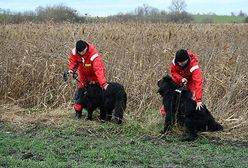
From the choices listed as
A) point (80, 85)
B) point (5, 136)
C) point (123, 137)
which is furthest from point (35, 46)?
point (123, 137)

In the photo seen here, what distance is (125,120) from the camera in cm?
782

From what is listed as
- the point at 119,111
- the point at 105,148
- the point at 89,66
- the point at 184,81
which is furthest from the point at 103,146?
the point at 89,66

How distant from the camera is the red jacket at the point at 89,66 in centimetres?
766

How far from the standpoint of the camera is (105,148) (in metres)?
6.23

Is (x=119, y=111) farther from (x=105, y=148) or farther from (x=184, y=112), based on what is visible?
(x=105, y=148)

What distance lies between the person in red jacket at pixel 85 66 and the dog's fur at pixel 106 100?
0.16 m

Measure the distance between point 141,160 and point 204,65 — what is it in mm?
4480

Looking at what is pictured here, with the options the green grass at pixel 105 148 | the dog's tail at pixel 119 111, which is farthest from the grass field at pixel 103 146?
the dog's tail at pixel 119 111

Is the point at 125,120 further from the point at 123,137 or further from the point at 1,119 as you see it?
the point at 1,119

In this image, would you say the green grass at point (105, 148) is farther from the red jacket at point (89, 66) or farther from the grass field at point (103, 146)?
the red jacket at point (89, 66)

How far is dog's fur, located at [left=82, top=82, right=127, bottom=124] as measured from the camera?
7828 millimetres

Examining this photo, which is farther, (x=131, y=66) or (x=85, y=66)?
(x=131, y=66)

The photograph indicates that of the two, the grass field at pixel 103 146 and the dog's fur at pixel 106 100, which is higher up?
the dog's fur at pixel 106 100

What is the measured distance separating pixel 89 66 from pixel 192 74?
216 cm
